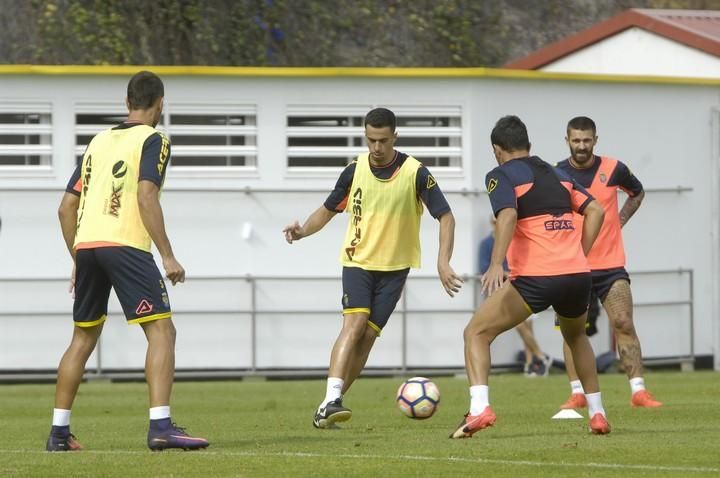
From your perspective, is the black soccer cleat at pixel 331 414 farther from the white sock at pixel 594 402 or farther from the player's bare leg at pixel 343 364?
the white sock at pixel 594 402

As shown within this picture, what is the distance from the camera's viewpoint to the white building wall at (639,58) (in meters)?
24.3

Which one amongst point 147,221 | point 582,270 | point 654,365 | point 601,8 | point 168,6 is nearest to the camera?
point 147,221

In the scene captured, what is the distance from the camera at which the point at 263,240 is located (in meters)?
21.5

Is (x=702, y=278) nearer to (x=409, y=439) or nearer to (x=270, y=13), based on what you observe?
(x=270, y=13)

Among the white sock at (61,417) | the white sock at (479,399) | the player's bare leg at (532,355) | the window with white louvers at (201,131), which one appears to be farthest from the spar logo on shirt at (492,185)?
the window with white louvers at (201,131)

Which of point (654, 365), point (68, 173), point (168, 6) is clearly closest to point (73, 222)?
point (68, 173)

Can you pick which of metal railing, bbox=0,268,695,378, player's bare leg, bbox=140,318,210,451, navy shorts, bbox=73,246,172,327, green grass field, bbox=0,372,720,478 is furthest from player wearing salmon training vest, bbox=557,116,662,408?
metal railing, bbox=0,268,695,378

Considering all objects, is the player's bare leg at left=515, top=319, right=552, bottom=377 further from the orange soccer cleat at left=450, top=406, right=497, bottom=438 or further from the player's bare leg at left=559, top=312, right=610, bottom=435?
the orange soccer cleat at left=450, top=406, right=497, bottom=438

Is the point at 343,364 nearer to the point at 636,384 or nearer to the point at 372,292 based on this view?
the point at 372,292

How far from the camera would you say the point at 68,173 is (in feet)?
69.6

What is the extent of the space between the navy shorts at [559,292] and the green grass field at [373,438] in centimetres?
84

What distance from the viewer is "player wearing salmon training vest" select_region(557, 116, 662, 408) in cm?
1413

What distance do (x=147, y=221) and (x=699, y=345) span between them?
1423cm

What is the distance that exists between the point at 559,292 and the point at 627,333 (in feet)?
11.8
